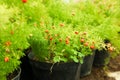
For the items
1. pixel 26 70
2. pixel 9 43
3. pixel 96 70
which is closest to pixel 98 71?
pixel 96 70

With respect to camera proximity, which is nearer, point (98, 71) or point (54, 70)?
point (54, 70)

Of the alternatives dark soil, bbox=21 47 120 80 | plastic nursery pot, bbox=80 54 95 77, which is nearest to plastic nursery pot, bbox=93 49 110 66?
dark soil, bbox=21 47 120 80

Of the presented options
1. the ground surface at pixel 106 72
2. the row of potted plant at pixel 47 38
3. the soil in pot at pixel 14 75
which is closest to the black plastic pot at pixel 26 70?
the row of potted plant at pixel 47 38

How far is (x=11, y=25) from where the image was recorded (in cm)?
234

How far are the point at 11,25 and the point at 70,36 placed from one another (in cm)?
67

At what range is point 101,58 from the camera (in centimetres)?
388

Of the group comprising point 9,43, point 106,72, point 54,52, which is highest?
point 9,43

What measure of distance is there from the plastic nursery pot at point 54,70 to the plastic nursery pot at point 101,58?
98cm

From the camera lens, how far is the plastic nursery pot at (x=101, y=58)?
3.87 meters

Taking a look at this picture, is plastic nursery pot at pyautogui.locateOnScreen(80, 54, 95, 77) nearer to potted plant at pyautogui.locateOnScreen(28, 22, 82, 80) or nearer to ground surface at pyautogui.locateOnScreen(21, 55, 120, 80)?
ground surface at pyautogui.locateOnScreen(21, 55, 120, 80)

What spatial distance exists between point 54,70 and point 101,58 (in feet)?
4.12

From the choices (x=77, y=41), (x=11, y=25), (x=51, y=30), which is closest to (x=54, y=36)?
(x=51, y=30)

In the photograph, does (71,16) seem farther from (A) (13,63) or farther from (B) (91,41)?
(A) (13,63)

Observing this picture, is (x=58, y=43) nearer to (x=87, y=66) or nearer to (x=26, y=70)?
(x=26, y=70)
